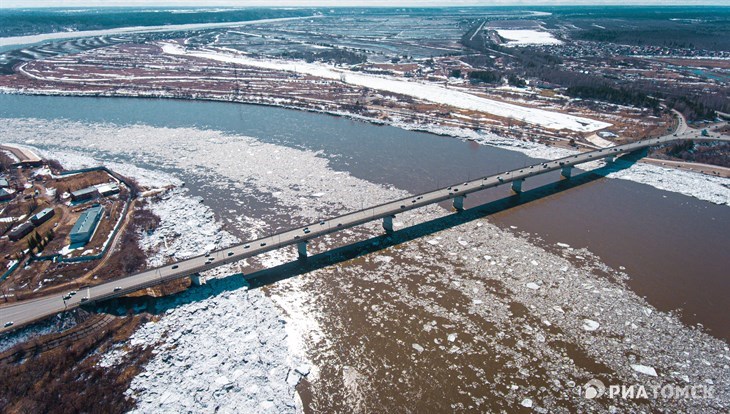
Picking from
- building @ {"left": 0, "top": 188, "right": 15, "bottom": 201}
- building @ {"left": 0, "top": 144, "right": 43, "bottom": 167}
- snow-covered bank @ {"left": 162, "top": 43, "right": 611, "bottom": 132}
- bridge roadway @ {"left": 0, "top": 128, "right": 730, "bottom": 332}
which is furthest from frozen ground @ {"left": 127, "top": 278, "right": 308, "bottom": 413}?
snow-covered bank @ {"left": 162, "top": 43, "right": 611, "bottom": 132}

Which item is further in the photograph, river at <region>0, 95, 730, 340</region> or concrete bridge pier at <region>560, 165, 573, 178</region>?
concrete bridge pier at <region>560, 165, 573, 178</region>

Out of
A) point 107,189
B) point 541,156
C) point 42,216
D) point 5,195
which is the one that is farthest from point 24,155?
point 541,156

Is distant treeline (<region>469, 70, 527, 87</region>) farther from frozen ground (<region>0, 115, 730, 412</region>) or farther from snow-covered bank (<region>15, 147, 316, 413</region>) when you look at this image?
snow-covered bank (<region>15, 147, 316, 413</region>)

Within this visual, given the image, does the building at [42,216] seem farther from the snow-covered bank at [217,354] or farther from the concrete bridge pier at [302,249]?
the concrete bridge pier at [302,249]

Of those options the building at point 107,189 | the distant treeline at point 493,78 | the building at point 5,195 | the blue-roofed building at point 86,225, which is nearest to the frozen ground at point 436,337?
the blue-roofed building at point 86,225

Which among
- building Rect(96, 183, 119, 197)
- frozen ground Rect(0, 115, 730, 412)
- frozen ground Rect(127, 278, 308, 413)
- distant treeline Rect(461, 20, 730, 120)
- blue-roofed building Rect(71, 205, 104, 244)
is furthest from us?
distant treeline Rect(461, 20, 730, 120)

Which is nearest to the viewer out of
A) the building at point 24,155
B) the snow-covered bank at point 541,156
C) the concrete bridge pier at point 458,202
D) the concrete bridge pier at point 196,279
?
the concrete bridge pier at point 196,279

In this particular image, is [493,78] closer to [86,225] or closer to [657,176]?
[657,176]
